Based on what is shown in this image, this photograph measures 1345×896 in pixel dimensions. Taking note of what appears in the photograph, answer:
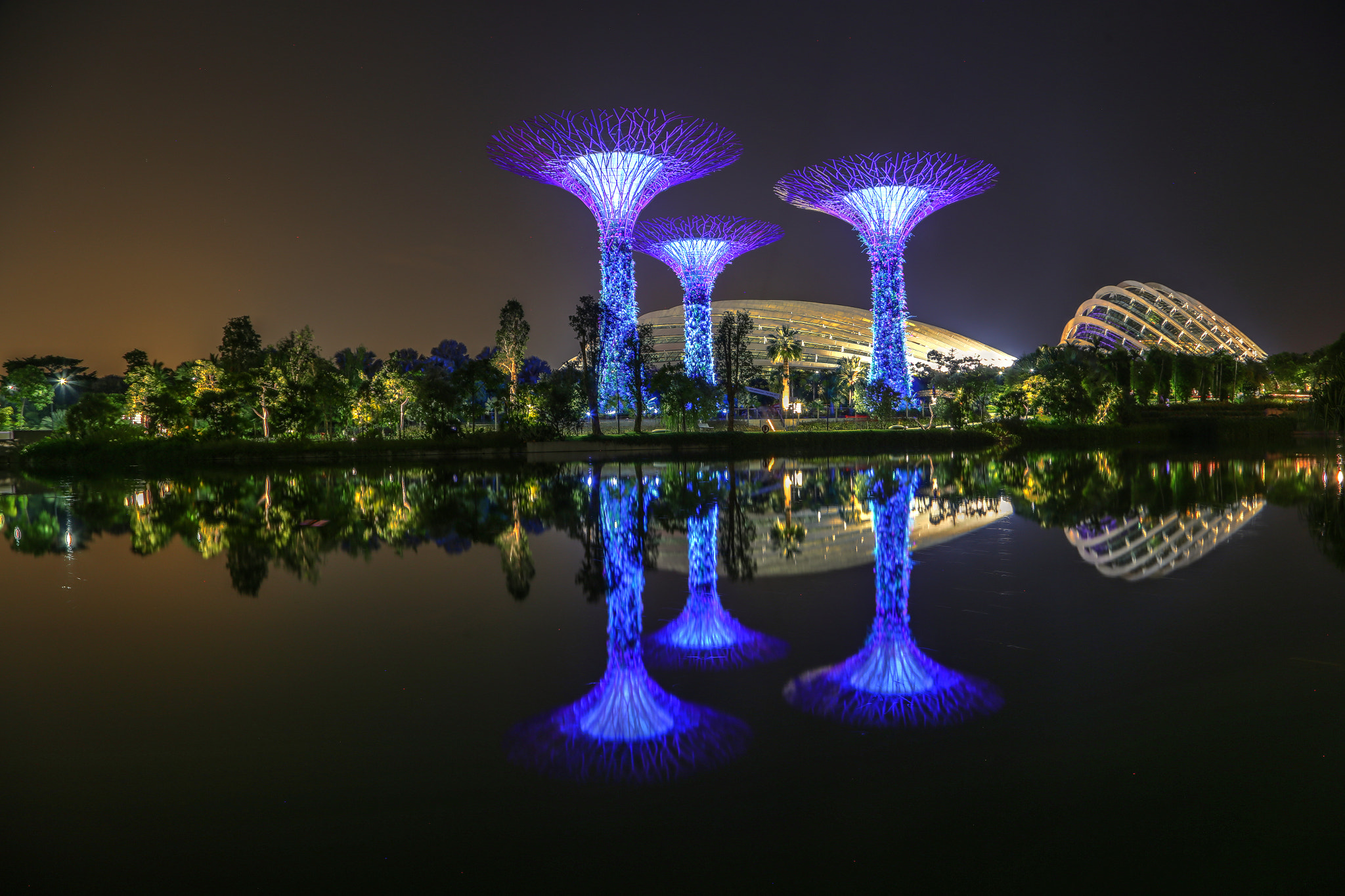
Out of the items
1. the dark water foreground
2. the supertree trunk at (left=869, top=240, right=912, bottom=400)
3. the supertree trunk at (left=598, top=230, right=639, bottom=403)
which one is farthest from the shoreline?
the dark water foreground

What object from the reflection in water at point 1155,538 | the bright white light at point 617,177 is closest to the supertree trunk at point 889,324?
the bright white light at point 617,177

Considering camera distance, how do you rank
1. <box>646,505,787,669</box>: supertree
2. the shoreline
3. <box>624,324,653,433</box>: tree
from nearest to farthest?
<box>646,505,787,669</box>: supertree < the shoreline < <box>624,324,653,433</box>: tree

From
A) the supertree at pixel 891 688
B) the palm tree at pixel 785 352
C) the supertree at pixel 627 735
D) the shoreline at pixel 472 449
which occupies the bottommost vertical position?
the supertree at pixel 627 735

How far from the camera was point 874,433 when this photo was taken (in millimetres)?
45781

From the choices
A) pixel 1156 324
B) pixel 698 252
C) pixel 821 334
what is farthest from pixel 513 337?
pixel 1156 324

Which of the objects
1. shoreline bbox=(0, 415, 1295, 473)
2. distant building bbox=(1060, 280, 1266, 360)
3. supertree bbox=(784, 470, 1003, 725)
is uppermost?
distant building bbox=(1060, 280, 1266, 360)

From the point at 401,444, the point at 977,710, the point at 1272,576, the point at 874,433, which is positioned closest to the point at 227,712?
the point at 977,710

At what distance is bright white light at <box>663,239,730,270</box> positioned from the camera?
63.8 metres

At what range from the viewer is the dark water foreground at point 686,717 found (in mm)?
3639

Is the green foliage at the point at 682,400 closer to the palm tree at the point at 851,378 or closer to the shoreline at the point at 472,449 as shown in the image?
the shoreline at the point at 472,449

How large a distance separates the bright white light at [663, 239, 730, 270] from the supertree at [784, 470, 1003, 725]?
58.2 meters

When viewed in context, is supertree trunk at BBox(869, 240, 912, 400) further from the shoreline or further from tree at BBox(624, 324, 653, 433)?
tree at BBox(624, 324, 653, 433)

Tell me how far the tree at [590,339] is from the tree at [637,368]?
2.36 metres

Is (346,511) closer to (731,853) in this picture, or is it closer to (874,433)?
(731,853)
